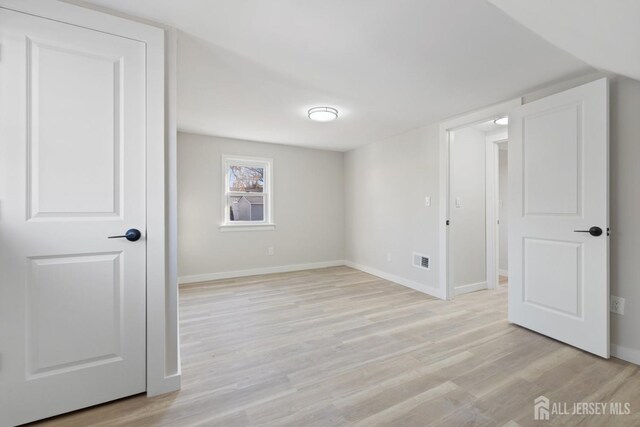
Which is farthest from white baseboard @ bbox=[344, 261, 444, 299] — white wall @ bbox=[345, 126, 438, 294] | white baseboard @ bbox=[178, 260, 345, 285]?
white baseboard @ bbox=[178, 260, 345, 285]

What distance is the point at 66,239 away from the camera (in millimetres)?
1473

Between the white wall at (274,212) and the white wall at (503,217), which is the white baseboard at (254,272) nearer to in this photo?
the white wall at (274,212)

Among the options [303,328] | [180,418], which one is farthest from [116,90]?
[303,328]

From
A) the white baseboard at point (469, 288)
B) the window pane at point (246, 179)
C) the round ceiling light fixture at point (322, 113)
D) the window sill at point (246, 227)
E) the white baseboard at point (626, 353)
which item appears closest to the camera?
the white baseboard at point (626, 353)

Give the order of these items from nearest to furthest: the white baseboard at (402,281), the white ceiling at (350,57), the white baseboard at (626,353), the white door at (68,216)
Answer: the white door at (68,216) → the white ceiling at (350,57) → the white baseboard at (626,353) → the white baseboard at (402,281)

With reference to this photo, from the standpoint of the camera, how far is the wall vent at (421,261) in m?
3.73

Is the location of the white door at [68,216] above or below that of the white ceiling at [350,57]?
below

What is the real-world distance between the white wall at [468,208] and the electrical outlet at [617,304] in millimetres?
1619

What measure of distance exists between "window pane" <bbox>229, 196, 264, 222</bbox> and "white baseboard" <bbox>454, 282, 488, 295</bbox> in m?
3.24

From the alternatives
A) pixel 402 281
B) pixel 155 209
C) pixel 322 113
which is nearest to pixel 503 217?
pixel 402 281

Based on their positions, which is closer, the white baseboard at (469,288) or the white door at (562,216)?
the white door at (562,216)

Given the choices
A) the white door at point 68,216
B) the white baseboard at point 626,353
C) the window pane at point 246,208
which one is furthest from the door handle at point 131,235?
the white baseboard at point 626,353

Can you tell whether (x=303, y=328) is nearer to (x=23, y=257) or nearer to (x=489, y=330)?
(x=489, y=330)

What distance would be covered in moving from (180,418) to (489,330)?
8.41 feet
